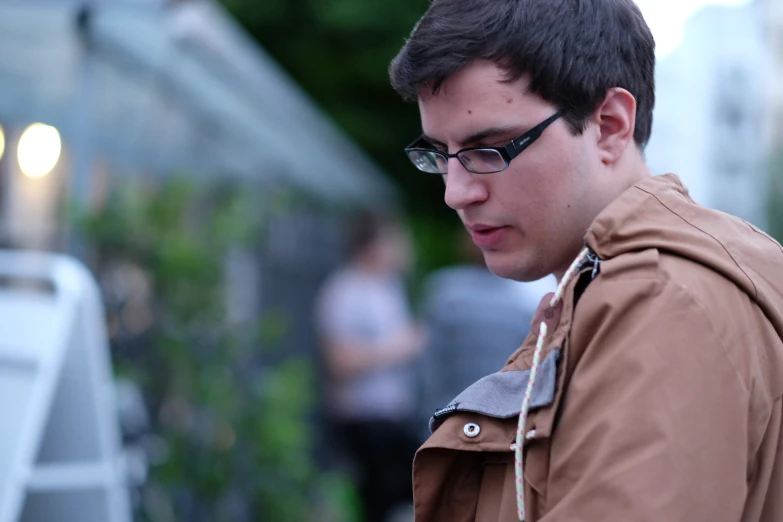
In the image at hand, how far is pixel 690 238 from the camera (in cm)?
130

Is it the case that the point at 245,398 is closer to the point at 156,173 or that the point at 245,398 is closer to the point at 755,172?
the point at 156,173

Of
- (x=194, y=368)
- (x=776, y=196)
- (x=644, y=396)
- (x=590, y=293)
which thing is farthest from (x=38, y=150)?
(x=776, y=196)

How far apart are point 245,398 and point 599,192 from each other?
3312 millimetres

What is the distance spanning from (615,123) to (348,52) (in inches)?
568

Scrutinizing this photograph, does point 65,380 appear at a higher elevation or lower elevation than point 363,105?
lower

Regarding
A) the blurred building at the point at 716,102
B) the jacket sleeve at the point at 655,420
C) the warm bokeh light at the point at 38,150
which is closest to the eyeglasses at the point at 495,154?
the jacket sleeve at the point at 655,420

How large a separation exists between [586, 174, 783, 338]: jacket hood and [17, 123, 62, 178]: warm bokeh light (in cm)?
367

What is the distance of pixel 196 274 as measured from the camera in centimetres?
423

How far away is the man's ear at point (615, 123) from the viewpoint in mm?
1496

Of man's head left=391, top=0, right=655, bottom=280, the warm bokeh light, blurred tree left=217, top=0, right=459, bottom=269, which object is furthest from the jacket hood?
blurred tree left=217, top=0, right=459, bottom=269

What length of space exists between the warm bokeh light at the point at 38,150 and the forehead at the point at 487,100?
343 centimetres

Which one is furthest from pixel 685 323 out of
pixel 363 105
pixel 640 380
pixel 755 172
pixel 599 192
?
pixel 755 172

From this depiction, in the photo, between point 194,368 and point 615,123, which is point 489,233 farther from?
point 194,368

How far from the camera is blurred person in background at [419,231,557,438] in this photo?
4.74m
